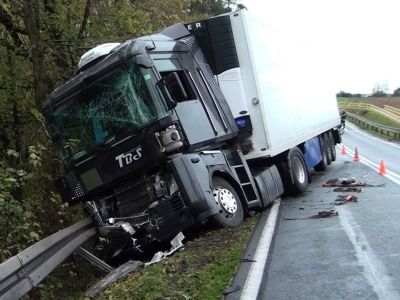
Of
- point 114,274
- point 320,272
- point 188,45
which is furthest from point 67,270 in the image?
point 320,272

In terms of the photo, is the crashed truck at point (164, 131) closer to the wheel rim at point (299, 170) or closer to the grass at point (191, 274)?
the grass at point (191, 274)

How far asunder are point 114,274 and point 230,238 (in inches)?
69.3

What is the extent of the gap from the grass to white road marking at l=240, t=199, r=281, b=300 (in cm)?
20

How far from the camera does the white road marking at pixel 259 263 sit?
503cm

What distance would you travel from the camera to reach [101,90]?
755 centimetres

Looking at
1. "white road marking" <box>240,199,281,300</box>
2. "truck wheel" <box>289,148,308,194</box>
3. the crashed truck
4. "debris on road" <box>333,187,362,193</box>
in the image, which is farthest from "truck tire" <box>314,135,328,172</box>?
"white road marking" <box>240,199,281,300</box>

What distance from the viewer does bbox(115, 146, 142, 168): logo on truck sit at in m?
7.22

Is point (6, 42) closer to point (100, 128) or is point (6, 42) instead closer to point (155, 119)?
point (100, 128)

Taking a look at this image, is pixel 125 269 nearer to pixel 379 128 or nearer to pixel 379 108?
pixel 379 128

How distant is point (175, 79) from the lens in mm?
7621

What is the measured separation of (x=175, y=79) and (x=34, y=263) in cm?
329

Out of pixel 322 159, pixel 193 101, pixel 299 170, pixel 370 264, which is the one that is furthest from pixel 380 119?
pixel 370 264

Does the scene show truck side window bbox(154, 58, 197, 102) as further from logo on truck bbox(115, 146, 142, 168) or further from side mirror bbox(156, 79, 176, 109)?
logo on truck bbox(115, 146, 142, 168)

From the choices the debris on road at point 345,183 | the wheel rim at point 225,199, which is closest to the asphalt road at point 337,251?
the wheel rim at point 225,199
